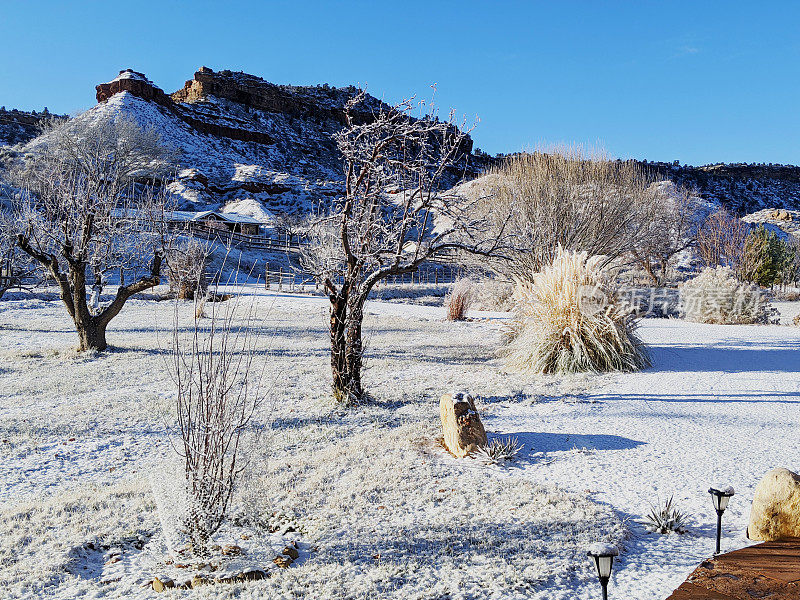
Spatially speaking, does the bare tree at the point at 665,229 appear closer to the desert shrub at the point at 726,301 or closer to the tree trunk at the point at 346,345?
the desert shrub at the point at 726,301

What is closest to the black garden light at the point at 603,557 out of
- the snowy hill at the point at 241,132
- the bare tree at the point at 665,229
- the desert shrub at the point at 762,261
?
the bare tree at the point at 665,229

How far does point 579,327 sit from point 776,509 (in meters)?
4.31

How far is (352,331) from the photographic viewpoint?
244 inches

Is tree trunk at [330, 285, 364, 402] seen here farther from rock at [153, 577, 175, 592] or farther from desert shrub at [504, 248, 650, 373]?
rock at [153, 577, 175, 592]

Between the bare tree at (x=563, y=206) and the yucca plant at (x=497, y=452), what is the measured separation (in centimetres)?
888

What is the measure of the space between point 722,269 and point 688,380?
866cm

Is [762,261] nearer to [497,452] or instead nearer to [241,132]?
[497,452]

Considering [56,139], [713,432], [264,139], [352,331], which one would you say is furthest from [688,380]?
[264,139]

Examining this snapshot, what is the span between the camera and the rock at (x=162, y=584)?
9.00 ft

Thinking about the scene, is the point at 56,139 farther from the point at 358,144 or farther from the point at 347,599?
the point at 347,599

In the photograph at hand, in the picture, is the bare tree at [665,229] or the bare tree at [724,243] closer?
the bare tree at [665,229]

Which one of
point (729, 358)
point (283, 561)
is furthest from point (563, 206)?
point (283, 561)

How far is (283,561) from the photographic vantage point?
9.45ft

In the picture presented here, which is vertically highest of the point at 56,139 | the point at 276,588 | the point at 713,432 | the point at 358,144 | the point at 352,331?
the point at 56,139
